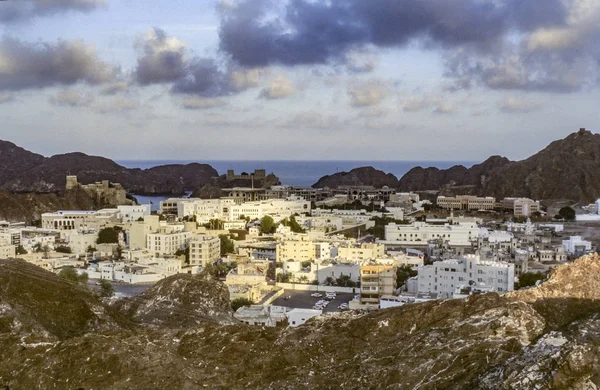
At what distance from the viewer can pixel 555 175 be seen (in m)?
39.6

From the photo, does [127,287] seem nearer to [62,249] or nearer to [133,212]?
[62,249]

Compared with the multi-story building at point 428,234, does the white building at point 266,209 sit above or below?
above

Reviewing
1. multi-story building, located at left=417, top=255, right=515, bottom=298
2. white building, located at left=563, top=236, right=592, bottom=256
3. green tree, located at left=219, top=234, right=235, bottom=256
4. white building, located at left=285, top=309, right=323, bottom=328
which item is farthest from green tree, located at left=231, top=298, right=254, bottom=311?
white building, located at left=563, top=236, right=592, bottom=256

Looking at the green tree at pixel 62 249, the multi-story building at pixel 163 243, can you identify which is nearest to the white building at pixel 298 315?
the multi-story building at pixel 163 243

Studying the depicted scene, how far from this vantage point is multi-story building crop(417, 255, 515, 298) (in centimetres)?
1270

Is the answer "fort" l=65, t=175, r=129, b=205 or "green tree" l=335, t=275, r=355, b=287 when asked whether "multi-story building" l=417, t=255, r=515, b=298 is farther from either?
"fort" l=65, t=175, r=129, b=205

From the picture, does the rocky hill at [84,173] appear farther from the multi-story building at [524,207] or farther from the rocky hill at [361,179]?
the multi-story building at [524,207]

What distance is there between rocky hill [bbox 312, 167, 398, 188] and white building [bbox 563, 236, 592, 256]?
30.2 meters

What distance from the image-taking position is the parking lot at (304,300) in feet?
40.9

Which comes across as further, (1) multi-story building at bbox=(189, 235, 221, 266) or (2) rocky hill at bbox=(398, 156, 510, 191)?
(2) rocky hill at bbox=(398, 156, 510, 191)

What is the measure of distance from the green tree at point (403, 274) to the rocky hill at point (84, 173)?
41.1 meters

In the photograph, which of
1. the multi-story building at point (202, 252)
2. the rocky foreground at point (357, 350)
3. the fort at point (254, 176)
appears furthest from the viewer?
the fort at point (254, 176)

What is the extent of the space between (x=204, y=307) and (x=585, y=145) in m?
39.6

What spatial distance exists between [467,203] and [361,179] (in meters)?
17.1
